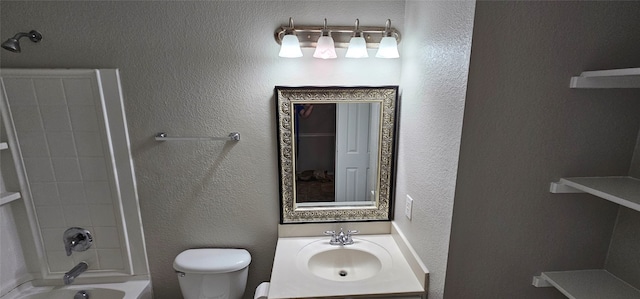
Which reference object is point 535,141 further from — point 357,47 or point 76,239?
point 76,239

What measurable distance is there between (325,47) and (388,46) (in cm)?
30

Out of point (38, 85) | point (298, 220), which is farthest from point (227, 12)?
point (298, 220)

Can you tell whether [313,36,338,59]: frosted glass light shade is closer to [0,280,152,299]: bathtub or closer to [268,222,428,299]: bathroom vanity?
[268,222,428,299]: bathroom vanity

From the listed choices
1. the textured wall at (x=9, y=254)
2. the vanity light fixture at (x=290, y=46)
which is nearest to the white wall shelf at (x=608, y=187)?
the vanity light fixture at (x=290, y=46)

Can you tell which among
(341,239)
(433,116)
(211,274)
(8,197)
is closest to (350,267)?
(341,239)

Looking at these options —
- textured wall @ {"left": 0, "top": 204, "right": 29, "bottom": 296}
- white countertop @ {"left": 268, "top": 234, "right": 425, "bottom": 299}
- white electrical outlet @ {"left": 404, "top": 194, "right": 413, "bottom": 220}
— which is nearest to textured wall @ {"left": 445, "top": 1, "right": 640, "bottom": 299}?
white countertop @ {"left": 268, "top": 234, "right": 425, "bottom": 299}

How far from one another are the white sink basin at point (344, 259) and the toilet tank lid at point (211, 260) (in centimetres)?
34

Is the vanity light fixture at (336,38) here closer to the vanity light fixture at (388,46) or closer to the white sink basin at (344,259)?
the vanity light fixture at (388,46)

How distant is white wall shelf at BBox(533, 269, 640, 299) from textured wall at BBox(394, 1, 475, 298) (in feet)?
1.38

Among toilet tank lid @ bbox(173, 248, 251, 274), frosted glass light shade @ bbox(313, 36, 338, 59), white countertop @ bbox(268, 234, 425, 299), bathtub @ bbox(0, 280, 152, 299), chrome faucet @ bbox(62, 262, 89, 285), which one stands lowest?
bathtub @ bbox(0, 280, 152, 299)

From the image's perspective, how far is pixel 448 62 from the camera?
101 cm

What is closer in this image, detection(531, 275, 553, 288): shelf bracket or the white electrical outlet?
detection(531, 275, 553, 288): shelf bracket

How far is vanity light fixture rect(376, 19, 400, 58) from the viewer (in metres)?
1.37

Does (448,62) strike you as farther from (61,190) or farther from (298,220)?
(61,190)
